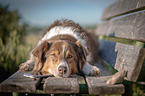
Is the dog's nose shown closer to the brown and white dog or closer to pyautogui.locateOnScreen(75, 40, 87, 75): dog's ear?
the brown and white dog

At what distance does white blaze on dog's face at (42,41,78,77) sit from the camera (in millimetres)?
2038

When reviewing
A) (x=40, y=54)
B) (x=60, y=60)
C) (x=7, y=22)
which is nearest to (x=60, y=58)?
(x=60, y=60)

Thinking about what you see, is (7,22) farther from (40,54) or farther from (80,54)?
(80,54)

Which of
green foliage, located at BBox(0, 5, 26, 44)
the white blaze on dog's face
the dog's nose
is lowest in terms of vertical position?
the dog's nose

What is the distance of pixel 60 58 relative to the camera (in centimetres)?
209

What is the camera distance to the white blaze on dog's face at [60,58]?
204cm

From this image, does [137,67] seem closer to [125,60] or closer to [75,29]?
[125,60]

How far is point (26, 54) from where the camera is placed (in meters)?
3.86

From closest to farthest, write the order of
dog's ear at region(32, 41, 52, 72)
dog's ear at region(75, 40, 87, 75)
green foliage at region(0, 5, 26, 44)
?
dog's ear at region(32, 41, 52, 72), dog's ear at region(75, 40, 87, 75), green foliage at region(0, 5, 26, 44)

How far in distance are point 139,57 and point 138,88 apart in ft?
2.28

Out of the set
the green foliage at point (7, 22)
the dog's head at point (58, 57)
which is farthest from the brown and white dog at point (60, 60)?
the green foliage at point (7, 22)

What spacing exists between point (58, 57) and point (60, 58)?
0.17ft

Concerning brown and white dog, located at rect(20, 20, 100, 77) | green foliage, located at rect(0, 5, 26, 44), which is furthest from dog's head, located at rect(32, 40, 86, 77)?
green foliage, located at rect(0, 5, 26, 44)

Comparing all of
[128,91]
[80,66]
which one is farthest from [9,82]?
[128,91]
